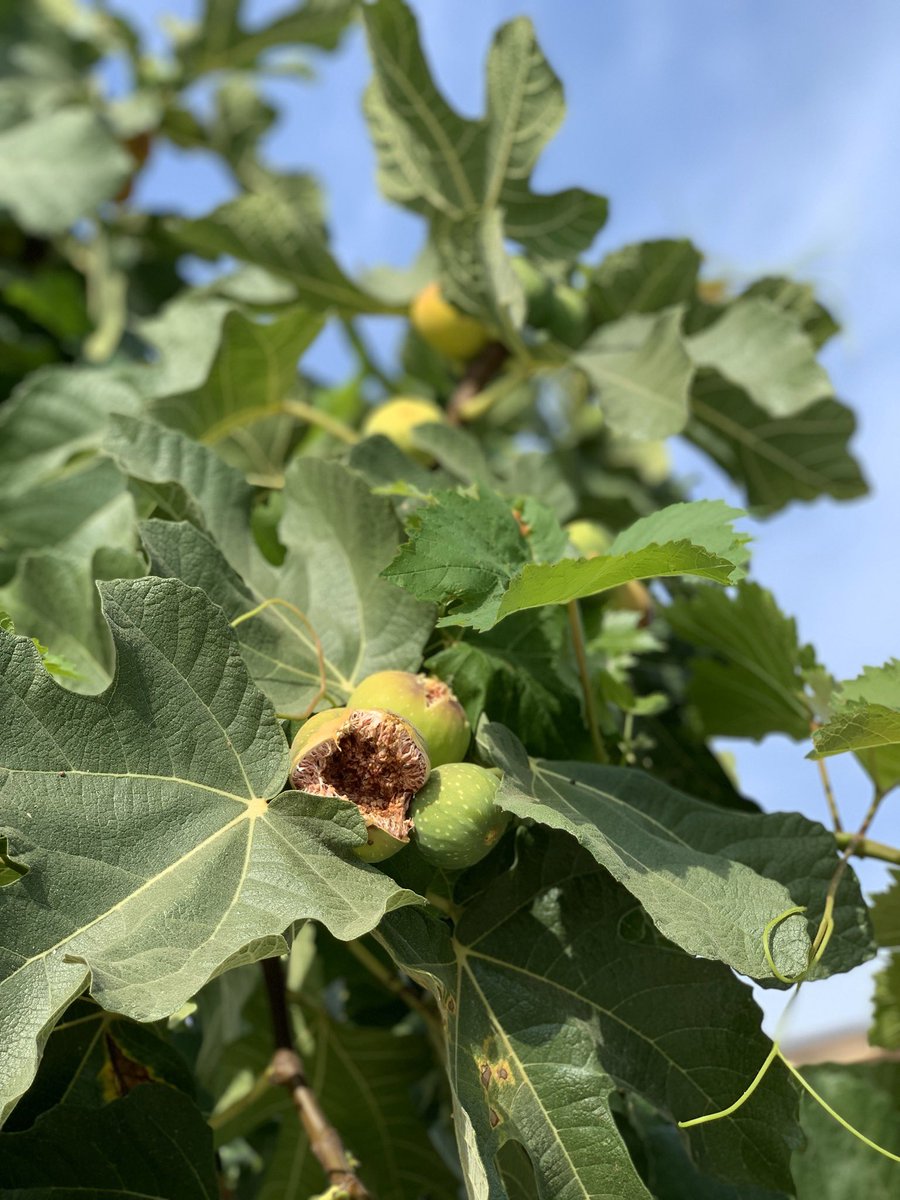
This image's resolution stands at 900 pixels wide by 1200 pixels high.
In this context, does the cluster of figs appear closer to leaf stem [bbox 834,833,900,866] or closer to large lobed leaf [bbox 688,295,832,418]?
leaf stem [bbox 834,833,900,866]

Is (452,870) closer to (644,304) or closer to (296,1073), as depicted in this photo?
(296,1073)

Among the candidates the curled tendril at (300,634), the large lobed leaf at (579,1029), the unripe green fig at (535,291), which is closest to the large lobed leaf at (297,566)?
the curled tendril at (300,634)

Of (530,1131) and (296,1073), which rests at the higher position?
(530,1131)

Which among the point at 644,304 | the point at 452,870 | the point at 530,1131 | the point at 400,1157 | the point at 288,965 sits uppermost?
the point at 644,304

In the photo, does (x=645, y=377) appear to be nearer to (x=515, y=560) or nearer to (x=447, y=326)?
(x=447, y=326)

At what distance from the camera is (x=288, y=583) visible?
1.19m

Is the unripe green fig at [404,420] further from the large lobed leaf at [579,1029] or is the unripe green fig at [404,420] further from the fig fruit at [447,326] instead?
the large lobed leaf at [579,1029]

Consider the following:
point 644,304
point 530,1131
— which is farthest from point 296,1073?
point 644,304

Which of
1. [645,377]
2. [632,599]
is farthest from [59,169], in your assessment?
[632,599]

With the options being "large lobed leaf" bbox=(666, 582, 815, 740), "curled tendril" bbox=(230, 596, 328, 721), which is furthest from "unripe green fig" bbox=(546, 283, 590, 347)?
"curled tendril" bbox=(230, 596, 328, 721)

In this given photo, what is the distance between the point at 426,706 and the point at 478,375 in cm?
102

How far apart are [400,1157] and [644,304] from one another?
4.29ft

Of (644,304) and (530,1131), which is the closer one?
(530,1131)

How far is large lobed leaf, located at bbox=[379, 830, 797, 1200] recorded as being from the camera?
91 centimetres
